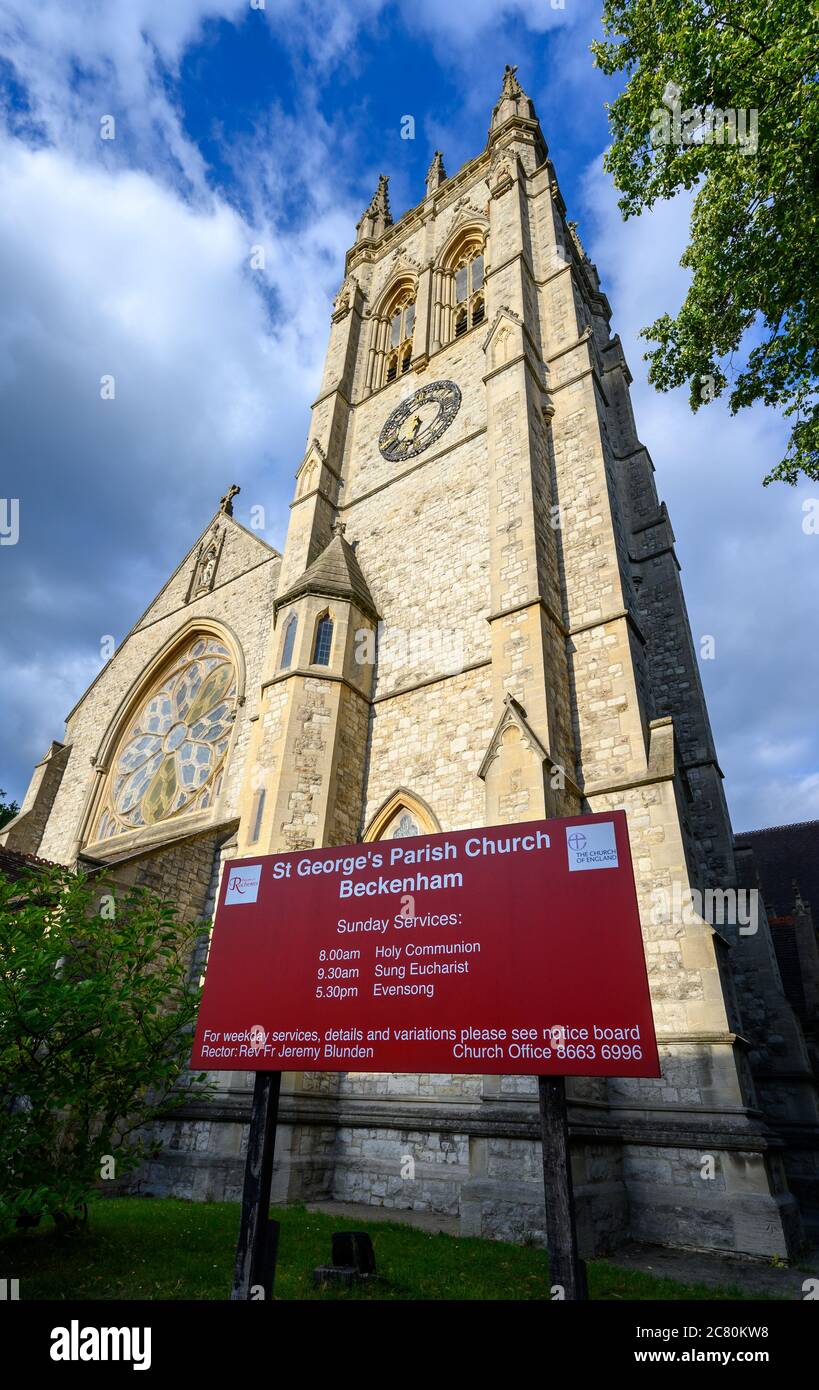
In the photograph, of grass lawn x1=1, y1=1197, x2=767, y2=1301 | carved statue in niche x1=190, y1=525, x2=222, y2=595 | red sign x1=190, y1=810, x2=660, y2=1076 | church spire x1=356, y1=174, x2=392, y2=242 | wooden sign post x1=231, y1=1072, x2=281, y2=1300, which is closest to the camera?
red sign x1=190, y1=810, x2=660, y2=1076

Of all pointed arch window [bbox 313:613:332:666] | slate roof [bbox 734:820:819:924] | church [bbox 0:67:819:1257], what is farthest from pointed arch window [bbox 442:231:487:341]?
slate roof [bbox 734:820:819:924]

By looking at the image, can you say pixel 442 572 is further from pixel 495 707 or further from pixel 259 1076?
pixel 259 1076

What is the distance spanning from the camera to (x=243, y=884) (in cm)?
520

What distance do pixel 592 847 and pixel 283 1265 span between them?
13.4 feet

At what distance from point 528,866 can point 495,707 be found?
258 inches

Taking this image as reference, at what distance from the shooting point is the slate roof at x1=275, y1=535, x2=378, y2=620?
45.1 ft

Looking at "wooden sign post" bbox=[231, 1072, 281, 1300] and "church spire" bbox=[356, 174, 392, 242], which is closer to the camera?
"wooden sign post" bbox=[231, 1072, 281, 1300]

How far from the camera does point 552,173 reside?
20.3 metres

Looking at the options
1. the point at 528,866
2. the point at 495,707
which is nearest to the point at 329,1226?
the point at 528,866

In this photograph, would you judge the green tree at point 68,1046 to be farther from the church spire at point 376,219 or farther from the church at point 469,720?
the church spire at point 376,219

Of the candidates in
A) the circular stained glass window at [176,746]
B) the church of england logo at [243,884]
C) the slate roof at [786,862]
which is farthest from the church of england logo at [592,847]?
the slate roof at [786,862]

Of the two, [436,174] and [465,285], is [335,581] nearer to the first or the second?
[465,285]

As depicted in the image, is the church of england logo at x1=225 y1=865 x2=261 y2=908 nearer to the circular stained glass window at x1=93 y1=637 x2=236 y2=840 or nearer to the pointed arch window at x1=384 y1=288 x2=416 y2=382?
the circular stained glass window at x1=93 y1=637 x2=236 y2=840

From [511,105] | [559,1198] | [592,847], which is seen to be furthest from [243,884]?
[511,105]
